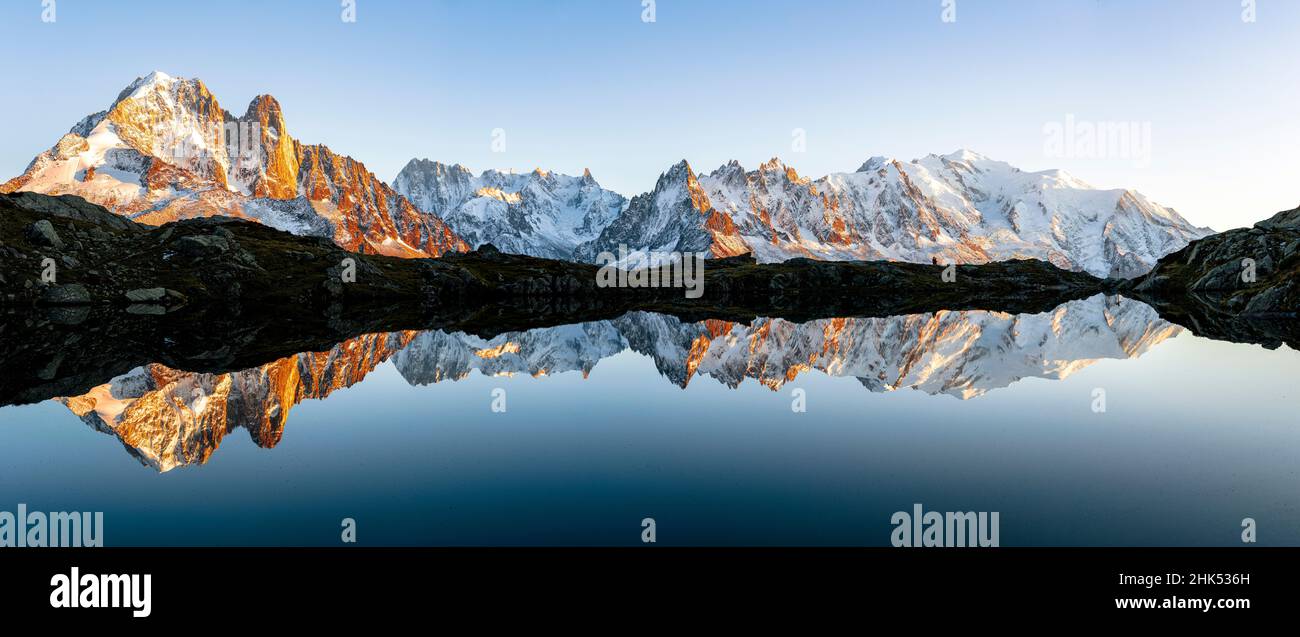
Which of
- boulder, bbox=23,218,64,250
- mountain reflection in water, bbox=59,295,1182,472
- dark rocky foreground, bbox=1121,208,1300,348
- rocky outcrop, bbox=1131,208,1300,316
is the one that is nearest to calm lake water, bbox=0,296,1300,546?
mountain reflection in water, bbox=59,295,1182,472

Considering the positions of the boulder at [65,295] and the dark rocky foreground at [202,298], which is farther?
the boulder at [65,295]

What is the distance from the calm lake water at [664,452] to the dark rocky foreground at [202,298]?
8.43 m

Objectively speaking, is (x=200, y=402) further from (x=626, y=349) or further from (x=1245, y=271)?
(x=1245, y=271)

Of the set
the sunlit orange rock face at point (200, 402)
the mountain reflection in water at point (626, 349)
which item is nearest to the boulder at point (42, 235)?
the mountain reflection in water at point (626, 349)

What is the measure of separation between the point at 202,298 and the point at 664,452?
11867cm

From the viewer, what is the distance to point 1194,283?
15350 cm

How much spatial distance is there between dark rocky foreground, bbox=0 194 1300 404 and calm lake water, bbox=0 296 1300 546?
8.43 m

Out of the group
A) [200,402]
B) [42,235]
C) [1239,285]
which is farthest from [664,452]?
[1239,285]

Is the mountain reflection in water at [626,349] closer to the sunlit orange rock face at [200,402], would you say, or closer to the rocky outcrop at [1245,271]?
the sunlit orange rock face at [200,402]

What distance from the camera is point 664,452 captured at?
24828mm

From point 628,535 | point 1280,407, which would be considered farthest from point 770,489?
point 1280,407

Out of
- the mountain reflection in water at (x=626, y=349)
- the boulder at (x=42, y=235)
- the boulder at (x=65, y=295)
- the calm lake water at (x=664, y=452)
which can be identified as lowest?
the calm lake water at (x=664, y=452)

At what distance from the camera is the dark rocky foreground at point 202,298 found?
167 feet
